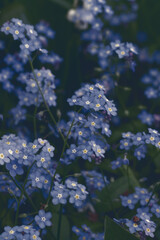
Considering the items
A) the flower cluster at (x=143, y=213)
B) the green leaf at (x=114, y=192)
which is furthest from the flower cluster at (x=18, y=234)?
the green leaf at (x=114, y=192)

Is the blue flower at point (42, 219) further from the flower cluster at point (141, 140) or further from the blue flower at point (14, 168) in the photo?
the flower cluster at point (141, 140)

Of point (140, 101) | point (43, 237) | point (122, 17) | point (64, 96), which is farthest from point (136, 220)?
point (122, 17)

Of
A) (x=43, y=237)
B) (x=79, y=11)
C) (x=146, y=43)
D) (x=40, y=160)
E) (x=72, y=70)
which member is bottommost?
(x=43, y=237)

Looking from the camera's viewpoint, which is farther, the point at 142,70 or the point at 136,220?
the point at 142,70

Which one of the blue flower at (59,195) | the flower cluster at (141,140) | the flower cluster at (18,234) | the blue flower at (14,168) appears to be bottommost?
the flower cluster at (18,234)

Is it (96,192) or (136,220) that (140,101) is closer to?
(96,192)

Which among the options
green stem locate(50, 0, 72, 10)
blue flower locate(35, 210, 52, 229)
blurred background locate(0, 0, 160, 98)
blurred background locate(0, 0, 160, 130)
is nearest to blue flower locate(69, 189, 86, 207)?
blue flower locate(35, 210, 52, 229)

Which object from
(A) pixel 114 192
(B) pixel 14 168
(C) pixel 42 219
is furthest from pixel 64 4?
(C) pixel 42 219

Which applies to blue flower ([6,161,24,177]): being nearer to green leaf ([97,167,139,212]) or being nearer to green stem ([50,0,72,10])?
green leaf ([97,167,139,212])

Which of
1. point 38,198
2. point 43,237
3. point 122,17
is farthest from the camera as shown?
point 122,17
